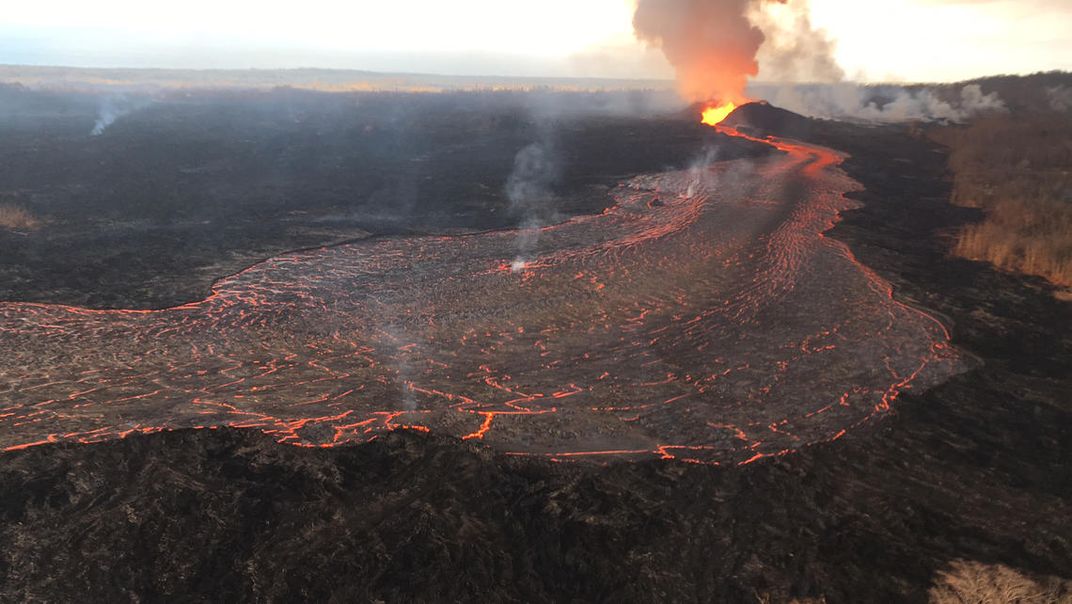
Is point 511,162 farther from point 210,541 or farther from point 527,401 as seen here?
point 210,541

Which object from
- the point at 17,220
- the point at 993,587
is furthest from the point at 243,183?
the point at 993,587

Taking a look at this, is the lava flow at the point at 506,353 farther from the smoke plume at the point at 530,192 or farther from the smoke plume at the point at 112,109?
the smoke plume at the point at 112,109

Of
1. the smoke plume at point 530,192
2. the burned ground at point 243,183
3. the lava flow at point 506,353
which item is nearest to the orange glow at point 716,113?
the burned ground at point 243,183

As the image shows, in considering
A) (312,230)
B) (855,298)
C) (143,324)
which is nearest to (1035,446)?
(855,298)

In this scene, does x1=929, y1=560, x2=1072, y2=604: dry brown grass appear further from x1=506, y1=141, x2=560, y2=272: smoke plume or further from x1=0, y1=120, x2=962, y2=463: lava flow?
x1=506, y1=141, x2=560, y2=272: smoke plume

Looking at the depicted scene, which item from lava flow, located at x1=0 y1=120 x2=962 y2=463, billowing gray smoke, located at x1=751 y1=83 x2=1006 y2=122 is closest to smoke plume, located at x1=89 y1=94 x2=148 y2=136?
lava flow, located at x1=0 y1=120 x2=962 y2=463
